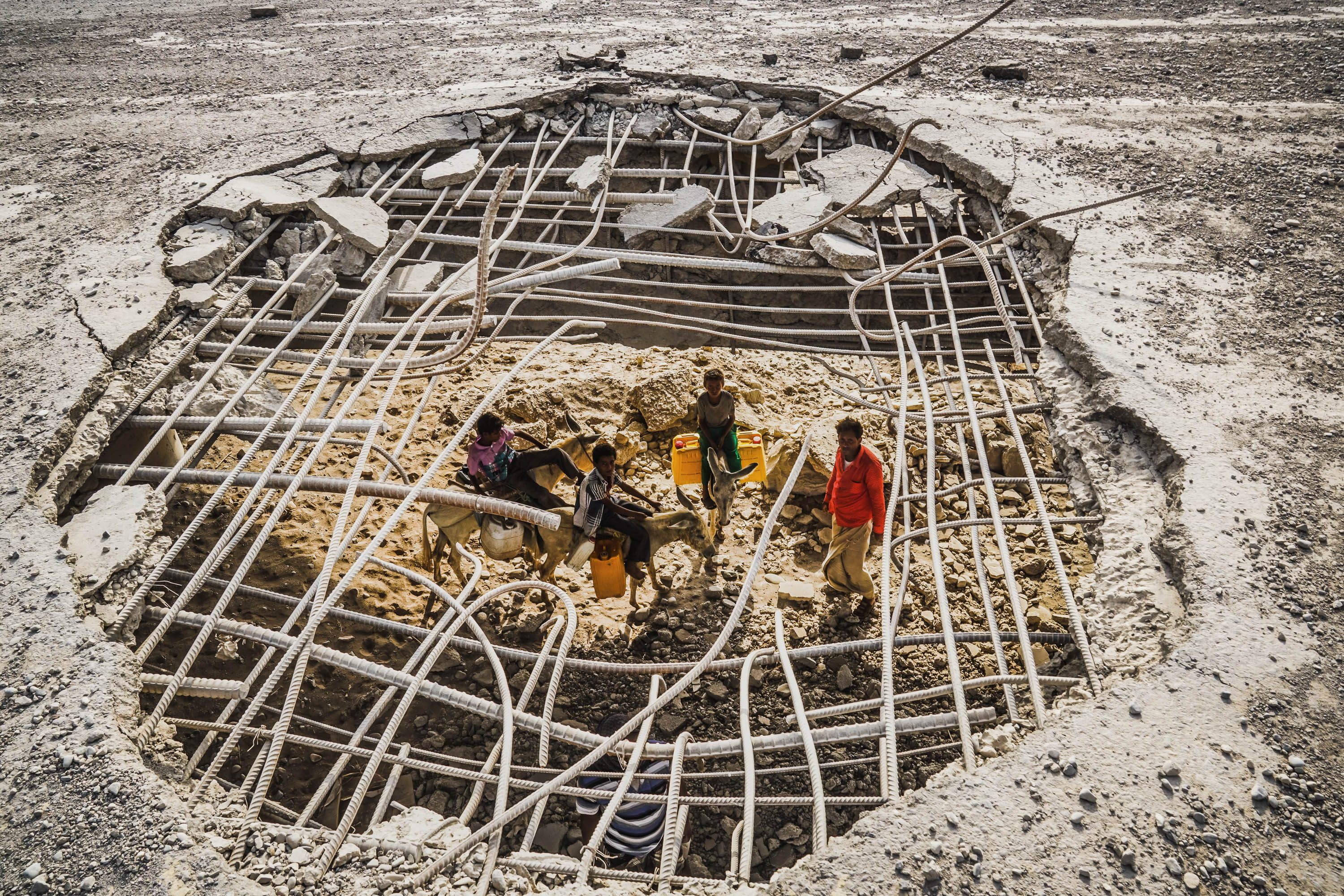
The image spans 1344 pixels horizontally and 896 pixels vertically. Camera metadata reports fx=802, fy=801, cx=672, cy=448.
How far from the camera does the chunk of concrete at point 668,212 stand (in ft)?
18.9

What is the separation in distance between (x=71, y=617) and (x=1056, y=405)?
4364mm

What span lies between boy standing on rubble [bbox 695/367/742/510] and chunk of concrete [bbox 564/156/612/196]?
89.0 inches

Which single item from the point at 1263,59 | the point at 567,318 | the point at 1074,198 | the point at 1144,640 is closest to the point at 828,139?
the point at 1074,198

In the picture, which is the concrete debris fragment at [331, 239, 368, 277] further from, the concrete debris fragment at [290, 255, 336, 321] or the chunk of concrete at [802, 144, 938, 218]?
the chunk of concrete at [802, 144, 938, 218]

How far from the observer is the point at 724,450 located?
14.8ft

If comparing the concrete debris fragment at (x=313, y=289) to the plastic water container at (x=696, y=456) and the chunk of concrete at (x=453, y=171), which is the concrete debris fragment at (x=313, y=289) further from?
the plastic water container at (x=696, y=456)

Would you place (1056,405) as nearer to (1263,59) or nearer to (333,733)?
(333,733)

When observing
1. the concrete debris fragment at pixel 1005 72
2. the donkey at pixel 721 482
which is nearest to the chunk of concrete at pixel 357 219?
the donkey at pixel 721 482

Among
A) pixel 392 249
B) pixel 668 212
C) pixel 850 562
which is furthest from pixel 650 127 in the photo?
pixel 850 562

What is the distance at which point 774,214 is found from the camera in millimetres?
5777

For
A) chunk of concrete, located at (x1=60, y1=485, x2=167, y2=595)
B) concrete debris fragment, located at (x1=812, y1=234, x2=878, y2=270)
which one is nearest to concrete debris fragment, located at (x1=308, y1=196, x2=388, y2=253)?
chunk of concrete, located at (x1=60, y1=485, x2=167, y2=595)

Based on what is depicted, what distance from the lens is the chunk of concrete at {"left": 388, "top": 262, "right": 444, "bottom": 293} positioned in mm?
5305

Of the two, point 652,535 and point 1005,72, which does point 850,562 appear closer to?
point 652,535

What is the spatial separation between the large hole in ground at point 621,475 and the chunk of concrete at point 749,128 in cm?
15
